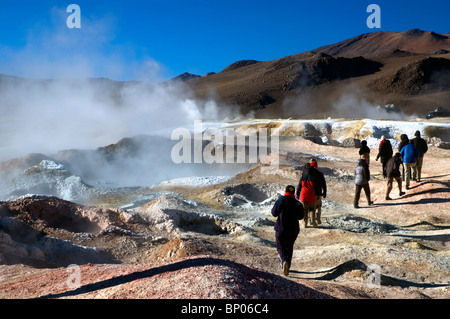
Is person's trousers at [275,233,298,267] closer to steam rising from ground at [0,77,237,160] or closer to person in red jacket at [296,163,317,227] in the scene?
person in red jacket at [296,163,317,227]

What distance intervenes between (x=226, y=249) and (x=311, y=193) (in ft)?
7.19

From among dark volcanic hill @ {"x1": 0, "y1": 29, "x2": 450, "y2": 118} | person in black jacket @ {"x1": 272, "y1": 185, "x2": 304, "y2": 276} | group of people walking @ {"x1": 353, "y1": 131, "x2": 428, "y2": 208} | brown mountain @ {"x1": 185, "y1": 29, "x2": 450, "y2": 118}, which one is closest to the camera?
person in black jacket @ {"x1": 272, "y1": 185, "x2": 304, "y2": 276}

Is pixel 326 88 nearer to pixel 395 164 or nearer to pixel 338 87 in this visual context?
pixel 338 87

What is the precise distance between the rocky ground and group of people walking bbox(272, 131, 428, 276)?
0.33 m

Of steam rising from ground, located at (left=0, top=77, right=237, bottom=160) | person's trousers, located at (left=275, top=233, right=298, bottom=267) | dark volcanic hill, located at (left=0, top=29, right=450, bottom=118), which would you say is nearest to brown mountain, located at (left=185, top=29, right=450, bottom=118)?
dark volcanic hill, located at (left=0, top=29, right=450, bottom=118)

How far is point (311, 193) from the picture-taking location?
8266 mm

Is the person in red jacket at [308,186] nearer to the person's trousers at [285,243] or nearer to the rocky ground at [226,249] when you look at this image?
the rocky ground at [226,249]

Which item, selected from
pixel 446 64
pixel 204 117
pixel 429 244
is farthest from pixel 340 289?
pixel 446 64

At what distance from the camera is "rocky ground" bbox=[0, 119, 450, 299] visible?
425cm

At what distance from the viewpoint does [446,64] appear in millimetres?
71438
